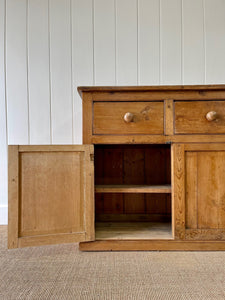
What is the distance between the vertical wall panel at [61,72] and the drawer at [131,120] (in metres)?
0.56

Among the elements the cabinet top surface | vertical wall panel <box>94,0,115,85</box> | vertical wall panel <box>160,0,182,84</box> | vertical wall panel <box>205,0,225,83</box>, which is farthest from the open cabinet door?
vertical wall panel <box>205,0,225,83</box>

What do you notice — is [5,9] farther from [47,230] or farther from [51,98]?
[47,230]

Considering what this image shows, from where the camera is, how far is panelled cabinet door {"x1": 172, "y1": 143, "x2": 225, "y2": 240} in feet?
3.80

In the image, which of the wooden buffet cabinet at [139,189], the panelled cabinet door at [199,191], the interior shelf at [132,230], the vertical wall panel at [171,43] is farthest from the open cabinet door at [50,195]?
the vertical wall panel at [171,43]

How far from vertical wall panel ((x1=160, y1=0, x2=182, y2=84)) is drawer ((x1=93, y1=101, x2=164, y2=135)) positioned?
0.62 metres

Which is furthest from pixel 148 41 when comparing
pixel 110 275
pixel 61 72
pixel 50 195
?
pixel 110 275

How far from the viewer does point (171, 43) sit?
1.71m

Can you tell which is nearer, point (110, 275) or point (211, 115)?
point (110, 275)

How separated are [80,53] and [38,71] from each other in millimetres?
329

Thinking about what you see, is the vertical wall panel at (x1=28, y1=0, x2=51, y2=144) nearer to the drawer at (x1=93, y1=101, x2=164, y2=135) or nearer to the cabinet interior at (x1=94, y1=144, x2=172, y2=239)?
the cabinet interior at (x1=94, y1=144, x2=172, y2=239)

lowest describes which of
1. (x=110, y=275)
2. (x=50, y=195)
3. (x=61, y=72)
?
(x=110, y=275)

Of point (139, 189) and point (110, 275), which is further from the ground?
point (139, 189)

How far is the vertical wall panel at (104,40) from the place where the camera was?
1699mm

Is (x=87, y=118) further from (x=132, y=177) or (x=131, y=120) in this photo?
(x=132, y=177)
